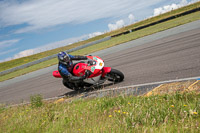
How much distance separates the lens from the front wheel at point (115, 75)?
8.24 meters

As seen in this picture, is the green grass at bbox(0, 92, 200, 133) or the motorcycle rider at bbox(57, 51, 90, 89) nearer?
the green grass at bbox(0, 92, 200, 133)

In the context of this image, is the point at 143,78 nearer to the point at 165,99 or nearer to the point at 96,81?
the point at 96,81

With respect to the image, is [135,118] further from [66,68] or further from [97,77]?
[66,68]

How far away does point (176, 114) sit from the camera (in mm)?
3555

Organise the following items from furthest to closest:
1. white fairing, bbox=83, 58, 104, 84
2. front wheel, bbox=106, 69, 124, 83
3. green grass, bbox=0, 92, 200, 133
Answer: front wheel, bbox=106, 69, 124, 83 < white fairing, bbox=83, 58, 104, 84 < green grass, bbox=0, 92, 200, 133

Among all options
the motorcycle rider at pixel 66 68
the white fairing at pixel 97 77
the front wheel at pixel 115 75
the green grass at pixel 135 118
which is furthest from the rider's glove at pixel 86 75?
the green grass at pixel 135 118

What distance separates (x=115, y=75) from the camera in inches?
330

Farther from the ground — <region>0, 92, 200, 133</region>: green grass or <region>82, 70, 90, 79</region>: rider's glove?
<region>82, 70, 90, 79</region>: rider's glove

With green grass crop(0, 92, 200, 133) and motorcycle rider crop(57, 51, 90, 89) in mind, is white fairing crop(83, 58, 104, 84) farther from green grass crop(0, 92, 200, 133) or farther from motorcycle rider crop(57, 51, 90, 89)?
green grass crop(0, 92, 200, 133)

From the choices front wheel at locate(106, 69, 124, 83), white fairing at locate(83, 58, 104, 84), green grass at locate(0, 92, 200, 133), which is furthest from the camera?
front wheel at locate(106, 69, 124, 83)

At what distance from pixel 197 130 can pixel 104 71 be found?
18.7 feet

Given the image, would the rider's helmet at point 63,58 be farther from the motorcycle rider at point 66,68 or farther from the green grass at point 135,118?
the green grass at point 135,118

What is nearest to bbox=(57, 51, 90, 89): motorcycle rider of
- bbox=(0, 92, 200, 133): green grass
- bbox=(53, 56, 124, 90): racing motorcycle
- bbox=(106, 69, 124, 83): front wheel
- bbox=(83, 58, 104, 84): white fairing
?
bbox=(53, 56, 124, 90): racing motorcycle

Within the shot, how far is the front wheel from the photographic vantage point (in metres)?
8.24
